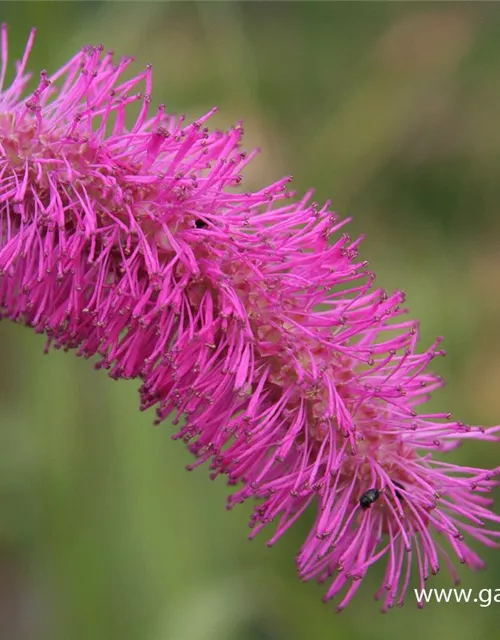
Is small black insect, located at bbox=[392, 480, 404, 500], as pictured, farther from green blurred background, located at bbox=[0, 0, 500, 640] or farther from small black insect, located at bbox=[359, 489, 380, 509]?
green blurred background, located at bbox=[0, 0, 500, 640]

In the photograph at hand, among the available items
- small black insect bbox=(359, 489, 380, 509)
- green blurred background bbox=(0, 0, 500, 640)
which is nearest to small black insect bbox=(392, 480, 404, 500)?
small black insect bbox=(359, 489, 380, 509)

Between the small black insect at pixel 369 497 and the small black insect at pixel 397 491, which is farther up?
the small black insect at pixel 397 491

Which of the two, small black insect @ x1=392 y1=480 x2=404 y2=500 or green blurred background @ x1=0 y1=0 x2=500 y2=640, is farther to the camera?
green blurred background @ x1=0 y1=0 x2=500 y2=640

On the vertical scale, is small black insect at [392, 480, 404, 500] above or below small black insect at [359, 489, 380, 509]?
above

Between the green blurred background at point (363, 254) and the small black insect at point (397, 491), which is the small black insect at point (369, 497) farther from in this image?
the green blurred background at point (363, 254)

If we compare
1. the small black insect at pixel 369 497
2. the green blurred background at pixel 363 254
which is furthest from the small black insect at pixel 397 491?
the green blurred background at pixel 363 254
